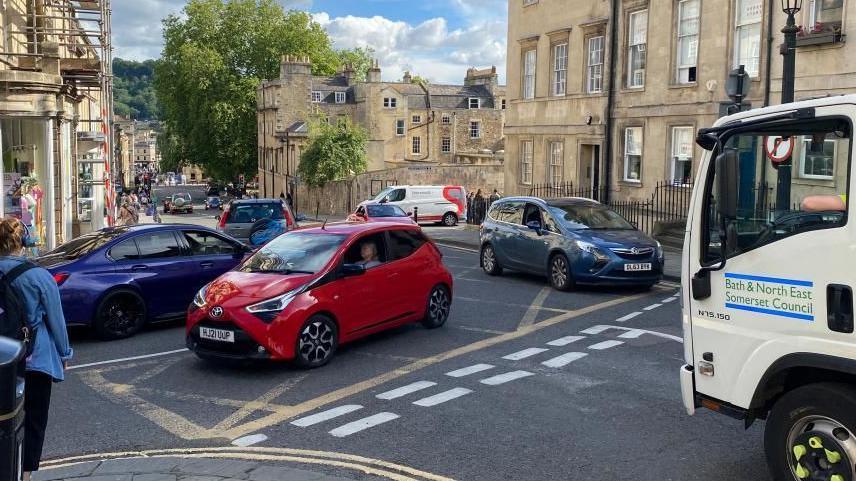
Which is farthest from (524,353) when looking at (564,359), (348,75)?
(348,75)

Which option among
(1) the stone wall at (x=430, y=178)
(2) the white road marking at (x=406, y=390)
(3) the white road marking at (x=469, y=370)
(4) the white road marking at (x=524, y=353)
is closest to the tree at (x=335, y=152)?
(1) the stone wall at (x=430, y=178)

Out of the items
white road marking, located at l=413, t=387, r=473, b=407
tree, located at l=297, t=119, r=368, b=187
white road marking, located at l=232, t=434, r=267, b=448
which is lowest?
white road marking, located at l=232, t=434, r=267, b=448

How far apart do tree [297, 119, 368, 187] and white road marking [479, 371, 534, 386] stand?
1955 inches

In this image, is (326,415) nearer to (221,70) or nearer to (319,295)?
(319,295)

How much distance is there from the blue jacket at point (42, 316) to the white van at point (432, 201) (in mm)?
33091

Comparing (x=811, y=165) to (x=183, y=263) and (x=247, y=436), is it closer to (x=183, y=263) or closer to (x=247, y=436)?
(x=247, y=436)

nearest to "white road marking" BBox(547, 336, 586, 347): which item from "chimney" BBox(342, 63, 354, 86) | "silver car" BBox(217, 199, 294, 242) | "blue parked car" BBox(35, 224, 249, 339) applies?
"blue parked car" BBox(35, 224, 249, 339)

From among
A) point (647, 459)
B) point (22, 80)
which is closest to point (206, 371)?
point (647, 459)

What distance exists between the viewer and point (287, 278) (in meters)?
9.88

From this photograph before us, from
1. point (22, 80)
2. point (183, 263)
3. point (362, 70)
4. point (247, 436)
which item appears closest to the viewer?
point (247, 436)

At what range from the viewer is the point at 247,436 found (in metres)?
7.36

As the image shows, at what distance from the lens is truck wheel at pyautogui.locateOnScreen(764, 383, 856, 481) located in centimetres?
520

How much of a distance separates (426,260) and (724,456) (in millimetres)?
5798

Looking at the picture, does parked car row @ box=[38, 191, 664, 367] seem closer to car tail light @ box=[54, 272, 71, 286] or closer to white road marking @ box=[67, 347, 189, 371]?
car tail light @ box=[54, 272, 71, 286]
